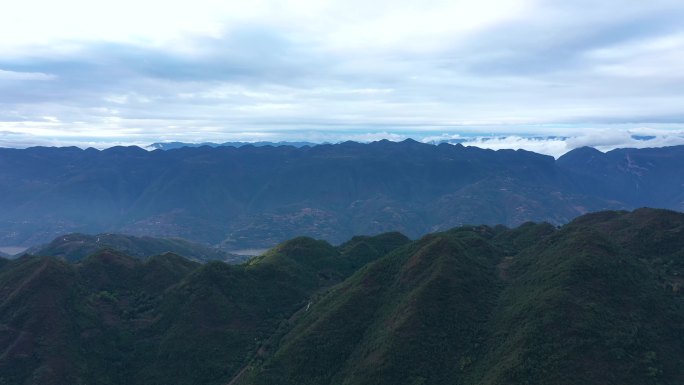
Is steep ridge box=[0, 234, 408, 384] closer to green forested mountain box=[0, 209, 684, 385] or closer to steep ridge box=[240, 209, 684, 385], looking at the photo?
green forested mountain box=[0, 209, 684, 385]

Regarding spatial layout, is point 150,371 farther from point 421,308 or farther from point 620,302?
point 620,302

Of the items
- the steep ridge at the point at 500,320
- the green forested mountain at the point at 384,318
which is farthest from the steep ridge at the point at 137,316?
the steep ridge at the point at 500,320

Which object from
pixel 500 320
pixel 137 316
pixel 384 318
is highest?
pixel 500 320

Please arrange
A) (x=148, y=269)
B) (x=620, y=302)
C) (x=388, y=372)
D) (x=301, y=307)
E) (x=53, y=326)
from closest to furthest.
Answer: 1. (x=388, y=372)
2. (x=620, y=302)
3. (x=53, y=326)
4. (x=301, y=307)
5. (x=148, y=269)

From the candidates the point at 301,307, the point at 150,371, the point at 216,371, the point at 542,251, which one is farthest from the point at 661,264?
the point at 150,371

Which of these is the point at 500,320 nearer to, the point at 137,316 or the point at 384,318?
the point at 384,318

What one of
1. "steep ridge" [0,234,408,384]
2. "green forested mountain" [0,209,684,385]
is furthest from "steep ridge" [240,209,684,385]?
"steep ridge" [0,234,408,384]

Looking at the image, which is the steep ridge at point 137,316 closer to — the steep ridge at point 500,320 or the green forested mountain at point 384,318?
the green forested mountain at point 384,318

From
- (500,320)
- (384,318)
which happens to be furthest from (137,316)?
(500,320)
